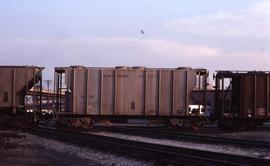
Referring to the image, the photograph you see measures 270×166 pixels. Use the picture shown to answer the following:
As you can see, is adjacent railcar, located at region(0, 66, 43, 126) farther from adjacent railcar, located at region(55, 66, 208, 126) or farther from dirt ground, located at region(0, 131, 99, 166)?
dirt ground, located at region(0, 131, 99, 166)

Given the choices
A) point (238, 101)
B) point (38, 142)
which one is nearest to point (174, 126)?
point (238, 101)

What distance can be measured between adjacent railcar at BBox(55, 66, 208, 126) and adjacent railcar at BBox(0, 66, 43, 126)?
1.69 meters

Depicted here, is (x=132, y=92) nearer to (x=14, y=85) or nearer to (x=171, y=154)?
(x=14, y=85)

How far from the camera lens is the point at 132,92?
32656 millimetres

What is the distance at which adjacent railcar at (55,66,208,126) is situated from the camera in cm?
3231

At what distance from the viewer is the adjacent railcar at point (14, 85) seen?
32.1 m

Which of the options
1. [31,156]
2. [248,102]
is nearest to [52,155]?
[31,156]

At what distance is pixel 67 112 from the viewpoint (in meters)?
32.1

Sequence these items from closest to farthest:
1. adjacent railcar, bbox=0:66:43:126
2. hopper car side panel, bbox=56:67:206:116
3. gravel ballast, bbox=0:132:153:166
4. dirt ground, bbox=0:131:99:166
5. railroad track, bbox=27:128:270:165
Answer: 1. railroad track, bbox=27:128:270:165
2. dirt ground, bbox=0:131:99:166
3. gravel ballast, bbox=0:132:153:166
4. adjacent railcar, bbox=0:66:43:126
5. hopper car side panel, bbox=56:67:206:116

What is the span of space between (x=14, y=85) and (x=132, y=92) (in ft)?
22.8

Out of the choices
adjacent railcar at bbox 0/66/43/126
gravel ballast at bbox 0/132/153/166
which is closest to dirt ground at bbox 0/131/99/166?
gravel ballast at bbox 0/132/153/166

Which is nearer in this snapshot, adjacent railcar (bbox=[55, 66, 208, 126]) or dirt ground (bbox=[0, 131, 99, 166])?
dirt ground (bbox=[0, 131, 99, 166])

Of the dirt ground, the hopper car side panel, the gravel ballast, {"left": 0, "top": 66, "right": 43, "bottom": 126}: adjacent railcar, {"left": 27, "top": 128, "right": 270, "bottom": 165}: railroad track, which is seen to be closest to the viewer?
{"left": 27, "top": 128, "right": 270, "bottom": 165}: railroad track

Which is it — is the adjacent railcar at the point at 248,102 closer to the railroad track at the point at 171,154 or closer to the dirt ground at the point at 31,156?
the railroad track at the point at 171,154
